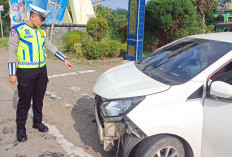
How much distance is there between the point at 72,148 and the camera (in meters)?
3.30

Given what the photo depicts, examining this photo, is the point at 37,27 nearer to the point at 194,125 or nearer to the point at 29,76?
the point at 29,76

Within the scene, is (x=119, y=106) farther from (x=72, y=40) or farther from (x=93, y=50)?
(x=72, y=40)

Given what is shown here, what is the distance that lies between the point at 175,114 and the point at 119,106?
601 mm

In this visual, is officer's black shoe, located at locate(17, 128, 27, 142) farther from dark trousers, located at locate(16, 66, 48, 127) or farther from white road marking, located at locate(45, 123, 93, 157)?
white road marking, located at locate(45, 123, 93, 157)

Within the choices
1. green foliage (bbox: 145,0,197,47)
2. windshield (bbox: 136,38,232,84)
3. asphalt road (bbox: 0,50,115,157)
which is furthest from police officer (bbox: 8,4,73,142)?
green foliage (bbox: 145,0,197,47)

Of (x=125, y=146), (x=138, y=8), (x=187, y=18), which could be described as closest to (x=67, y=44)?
(x=138, y=8)

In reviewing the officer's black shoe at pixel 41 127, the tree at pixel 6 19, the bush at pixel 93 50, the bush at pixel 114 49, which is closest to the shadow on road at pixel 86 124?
the officer's black shoe at pixel 41 127

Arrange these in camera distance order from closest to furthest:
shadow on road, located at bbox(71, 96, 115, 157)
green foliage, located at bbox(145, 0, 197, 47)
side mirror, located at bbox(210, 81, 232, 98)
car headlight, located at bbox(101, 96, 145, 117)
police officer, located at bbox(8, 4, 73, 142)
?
1. side mirror, located at bbox(210, 81, 232, 98)
2. car headlight, located at bbox(101, 96, 145, 117)
3. police officer, located at bbox(8, 4, 73, 142)
4. shadow on road, located at bbox(71, 96, 115, 157)
5. green foliage, located at bbox(145, 0, 197, 47)

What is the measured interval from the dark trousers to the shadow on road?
2.69 ft

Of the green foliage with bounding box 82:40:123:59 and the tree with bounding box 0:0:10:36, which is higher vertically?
the tree with bounding box 0:0:10:36

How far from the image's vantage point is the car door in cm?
228

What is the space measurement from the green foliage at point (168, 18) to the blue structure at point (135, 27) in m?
1.80

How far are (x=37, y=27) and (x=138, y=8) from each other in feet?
19.9

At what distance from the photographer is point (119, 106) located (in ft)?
8.24
